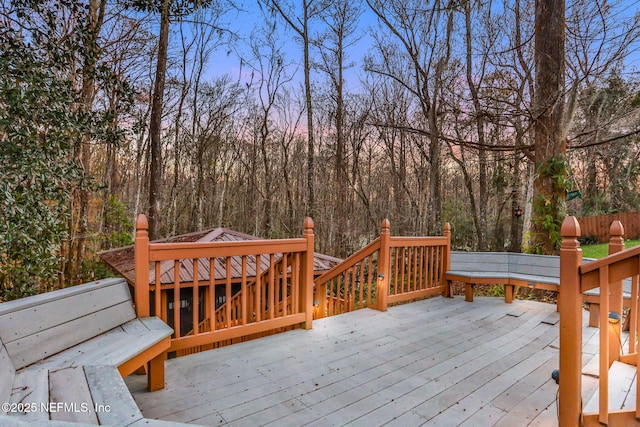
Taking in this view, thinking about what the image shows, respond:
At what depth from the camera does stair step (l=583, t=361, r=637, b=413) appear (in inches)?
66.3

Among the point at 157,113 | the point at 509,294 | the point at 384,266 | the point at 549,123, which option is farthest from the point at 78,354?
the point at 549,123

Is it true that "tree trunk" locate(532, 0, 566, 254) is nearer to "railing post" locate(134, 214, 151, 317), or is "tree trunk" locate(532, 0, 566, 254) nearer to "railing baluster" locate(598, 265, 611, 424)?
"railing baluster" locate(598, 265, 611, 424)

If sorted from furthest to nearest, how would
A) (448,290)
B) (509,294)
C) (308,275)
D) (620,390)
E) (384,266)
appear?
(448,290)
(509,294)
(384,266)
(308,275)
(620,390)

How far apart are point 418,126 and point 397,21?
339 cm

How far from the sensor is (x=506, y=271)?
4750 mm

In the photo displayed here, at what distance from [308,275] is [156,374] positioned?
5.22ft

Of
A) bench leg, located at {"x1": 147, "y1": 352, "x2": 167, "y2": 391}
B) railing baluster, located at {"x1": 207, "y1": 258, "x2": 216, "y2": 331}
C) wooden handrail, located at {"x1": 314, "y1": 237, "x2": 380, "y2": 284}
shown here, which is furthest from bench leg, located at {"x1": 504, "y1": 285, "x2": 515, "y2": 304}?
bench leg, located at {"x1": 147, "y1": 352, "x2": 167, "y2": 391}

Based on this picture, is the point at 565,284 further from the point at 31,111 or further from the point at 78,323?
the point at 31,111

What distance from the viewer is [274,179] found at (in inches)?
579

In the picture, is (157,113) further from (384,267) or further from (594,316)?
(594,316)

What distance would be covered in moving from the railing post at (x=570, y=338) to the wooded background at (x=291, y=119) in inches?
135

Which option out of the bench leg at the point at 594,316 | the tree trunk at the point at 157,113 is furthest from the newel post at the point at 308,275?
the tree trunk at the point at 157,113

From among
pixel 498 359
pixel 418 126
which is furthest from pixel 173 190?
pixel 498 359

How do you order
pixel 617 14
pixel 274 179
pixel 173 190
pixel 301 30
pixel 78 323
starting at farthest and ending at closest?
pixel 274 179 < pixel 173 190 < pixel 301 30 < pixel 617 14 < pixel 78 323
